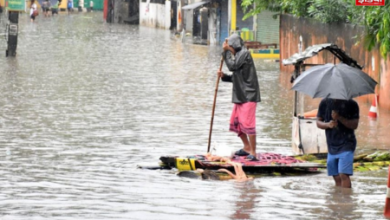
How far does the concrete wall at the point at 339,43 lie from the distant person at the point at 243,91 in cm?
826

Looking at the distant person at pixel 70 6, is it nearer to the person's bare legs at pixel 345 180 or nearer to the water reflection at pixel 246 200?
the water reflection at pixel 246 200

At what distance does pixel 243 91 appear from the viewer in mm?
13219

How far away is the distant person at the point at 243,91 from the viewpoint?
43.3 feet

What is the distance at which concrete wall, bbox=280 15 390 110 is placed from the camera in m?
21.6

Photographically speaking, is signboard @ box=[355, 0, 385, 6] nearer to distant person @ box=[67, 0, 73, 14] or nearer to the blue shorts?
the blue shorts

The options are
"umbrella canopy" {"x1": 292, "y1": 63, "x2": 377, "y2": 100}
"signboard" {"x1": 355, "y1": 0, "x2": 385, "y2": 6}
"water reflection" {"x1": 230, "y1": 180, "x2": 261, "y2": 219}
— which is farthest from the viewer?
"signboard" {"x1": 355, "y1": 0, "x2": 385, "y2": 6}

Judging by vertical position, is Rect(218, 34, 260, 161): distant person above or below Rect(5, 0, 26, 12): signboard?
below

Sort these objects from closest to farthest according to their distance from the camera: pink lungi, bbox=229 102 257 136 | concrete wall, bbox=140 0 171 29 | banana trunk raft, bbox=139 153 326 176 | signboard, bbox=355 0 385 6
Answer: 1. banana trunk raft, bbox=139 153 326 176
2. pink lungi, bbox=229 102 257 136
3. signboard, bbox=355 0 385 6
4. concrete wall, bbox=140 0 171 29

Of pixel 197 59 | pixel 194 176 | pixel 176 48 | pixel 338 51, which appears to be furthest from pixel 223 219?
pixel 176 48

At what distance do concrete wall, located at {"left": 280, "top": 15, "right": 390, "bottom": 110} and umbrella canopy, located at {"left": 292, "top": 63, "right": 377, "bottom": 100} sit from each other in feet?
31.4

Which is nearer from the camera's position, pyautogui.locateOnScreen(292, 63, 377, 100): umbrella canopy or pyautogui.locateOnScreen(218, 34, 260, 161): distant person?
pyautogui.locateOnScreen(292, 63, 377, 100): umbrella canopy

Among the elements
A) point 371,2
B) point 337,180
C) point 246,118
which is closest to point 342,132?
point 337,180

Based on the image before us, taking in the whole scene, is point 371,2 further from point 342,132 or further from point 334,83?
point 342,132

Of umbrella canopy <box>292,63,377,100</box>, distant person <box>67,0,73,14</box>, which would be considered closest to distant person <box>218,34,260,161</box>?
umbrella canopy <box>292,63,377,100</box>
